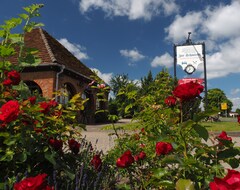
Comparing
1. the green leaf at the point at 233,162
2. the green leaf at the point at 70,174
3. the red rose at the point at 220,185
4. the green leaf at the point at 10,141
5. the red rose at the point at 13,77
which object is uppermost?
the red rose at the point at 13,77

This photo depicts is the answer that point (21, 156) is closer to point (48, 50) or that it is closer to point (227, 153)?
point (227, 153)

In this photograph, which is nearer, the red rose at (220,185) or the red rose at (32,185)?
the red rose at (220,185)

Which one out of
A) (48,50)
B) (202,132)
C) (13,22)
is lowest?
(202,132)

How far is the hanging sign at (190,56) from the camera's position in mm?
34125

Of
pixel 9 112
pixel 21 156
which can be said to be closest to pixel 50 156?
pixel 21 156

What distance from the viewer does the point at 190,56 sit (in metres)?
34.1

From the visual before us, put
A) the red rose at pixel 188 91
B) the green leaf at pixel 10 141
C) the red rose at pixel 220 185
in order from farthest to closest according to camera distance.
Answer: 1. the green leaf at pixel 10 141
2. the red rose at pixel 188 91
3. the red rose at pixel 220 185

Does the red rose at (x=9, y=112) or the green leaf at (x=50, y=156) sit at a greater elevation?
the red rose at (x=9, y=112)

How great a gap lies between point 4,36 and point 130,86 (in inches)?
60.9

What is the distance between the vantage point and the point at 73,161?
2.58 metres

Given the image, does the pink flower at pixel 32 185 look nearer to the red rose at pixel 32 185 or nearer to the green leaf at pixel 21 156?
the red rose at pixel 32 185

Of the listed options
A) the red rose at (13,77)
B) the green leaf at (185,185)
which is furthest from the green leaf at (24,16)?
the green leaf at (185,185)

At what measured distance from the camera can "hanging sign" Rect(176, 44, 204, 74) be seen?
112ft

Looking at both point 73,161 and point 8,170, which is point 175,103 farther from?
point 8,170
